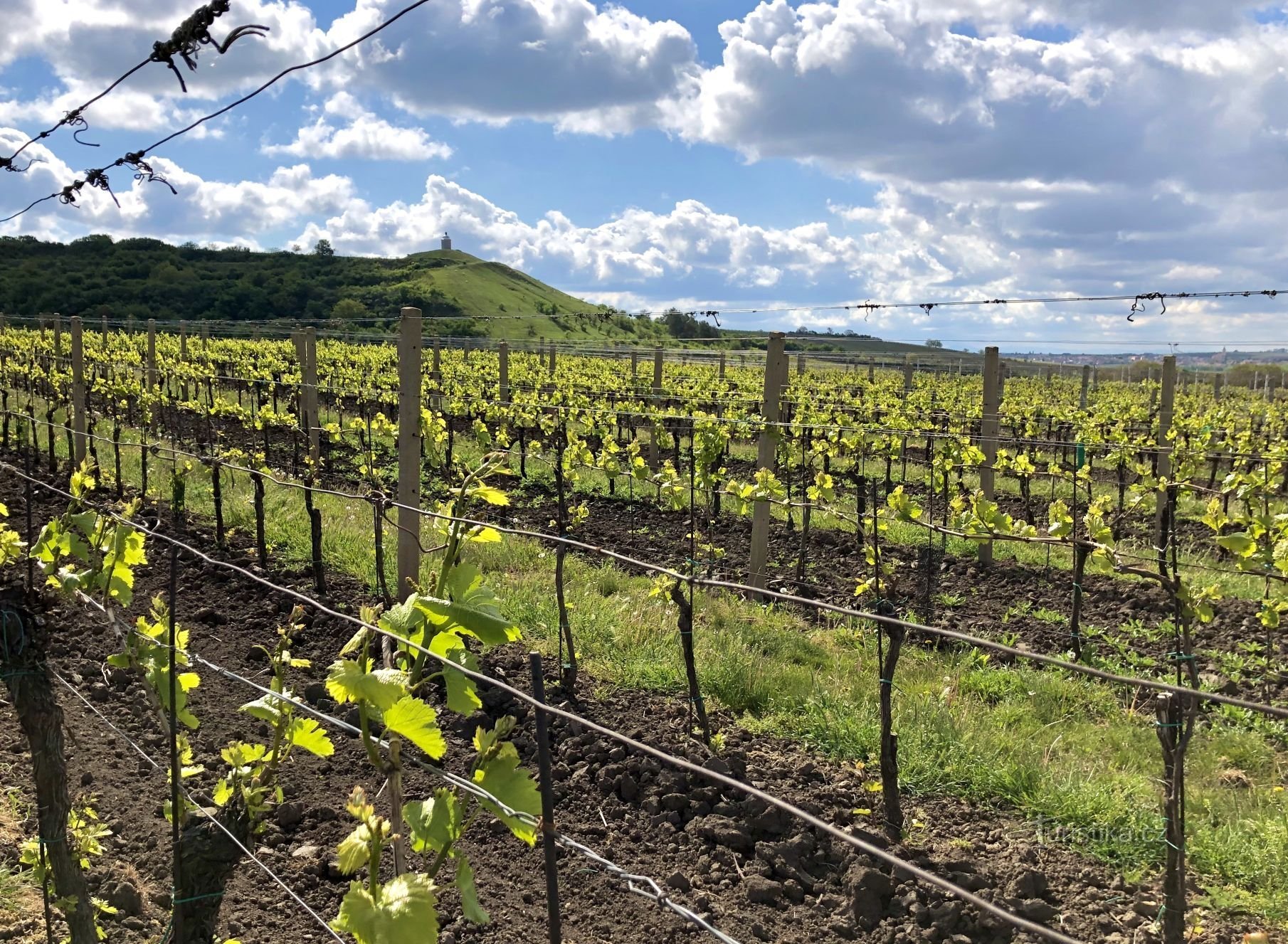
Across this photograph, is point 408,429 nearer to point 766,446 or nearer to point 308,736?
point 766,446

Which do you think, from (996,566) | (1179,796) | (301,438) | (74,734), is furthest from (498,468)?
(301,438)

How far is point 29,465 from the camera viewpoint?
11305 millimetres

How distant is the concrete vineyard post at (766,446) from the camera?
24.2 feet

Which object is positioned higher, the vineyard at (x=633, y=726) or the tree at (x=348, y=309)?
the tree at (x=348, y=309)

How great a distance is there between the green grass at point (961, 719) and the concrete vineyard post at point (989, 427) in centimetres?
284

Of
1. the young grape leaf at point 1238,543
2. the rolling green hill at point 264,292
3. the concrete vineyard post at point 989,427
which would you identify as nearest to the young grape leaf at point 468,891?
the young grape leaf at point 1238,543

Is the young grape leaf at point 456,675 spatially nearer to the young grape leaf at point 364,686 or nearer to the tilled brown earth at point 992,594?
the young grape leaf at point 364,686

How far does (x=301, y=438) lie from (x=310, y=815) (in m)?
11.5

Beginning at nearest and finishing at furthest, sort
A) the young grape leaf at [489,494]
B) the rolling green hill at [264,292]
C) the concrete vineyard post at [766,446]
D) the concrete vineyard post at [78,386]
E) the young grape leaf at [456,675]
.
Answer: the young grape leaf at [456,675], the young grape leaf at [489,494], the concrete vineyard post at [766,446], the concrete vineyard post at [78,386], the rolling green hill at [264,292]

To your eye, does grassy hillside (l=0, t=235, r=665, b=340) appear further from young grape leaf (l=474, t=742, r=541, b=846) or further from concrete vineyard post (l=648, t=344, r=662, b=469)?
young grape leaf (l=474, t=742, r=541, b=846)

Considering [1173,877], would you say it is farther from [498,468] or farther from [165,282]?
[165,282]

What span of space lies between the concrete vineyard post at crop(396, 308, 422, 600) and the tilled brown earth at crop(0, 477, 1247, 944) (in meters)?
1.10

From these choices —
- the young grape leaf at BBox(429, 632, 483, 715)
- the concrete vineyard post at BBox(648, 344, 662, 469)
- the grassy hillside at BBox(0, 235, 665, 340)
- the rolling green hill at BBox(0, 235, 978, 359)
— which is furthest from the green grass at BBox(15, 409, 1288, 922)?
the grassy hillside at BBox(0, 235, 665, 340)

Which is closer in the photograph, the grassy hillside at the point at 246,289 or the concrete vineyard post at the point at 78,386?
the concrete vineyard post at the point at 78,386
